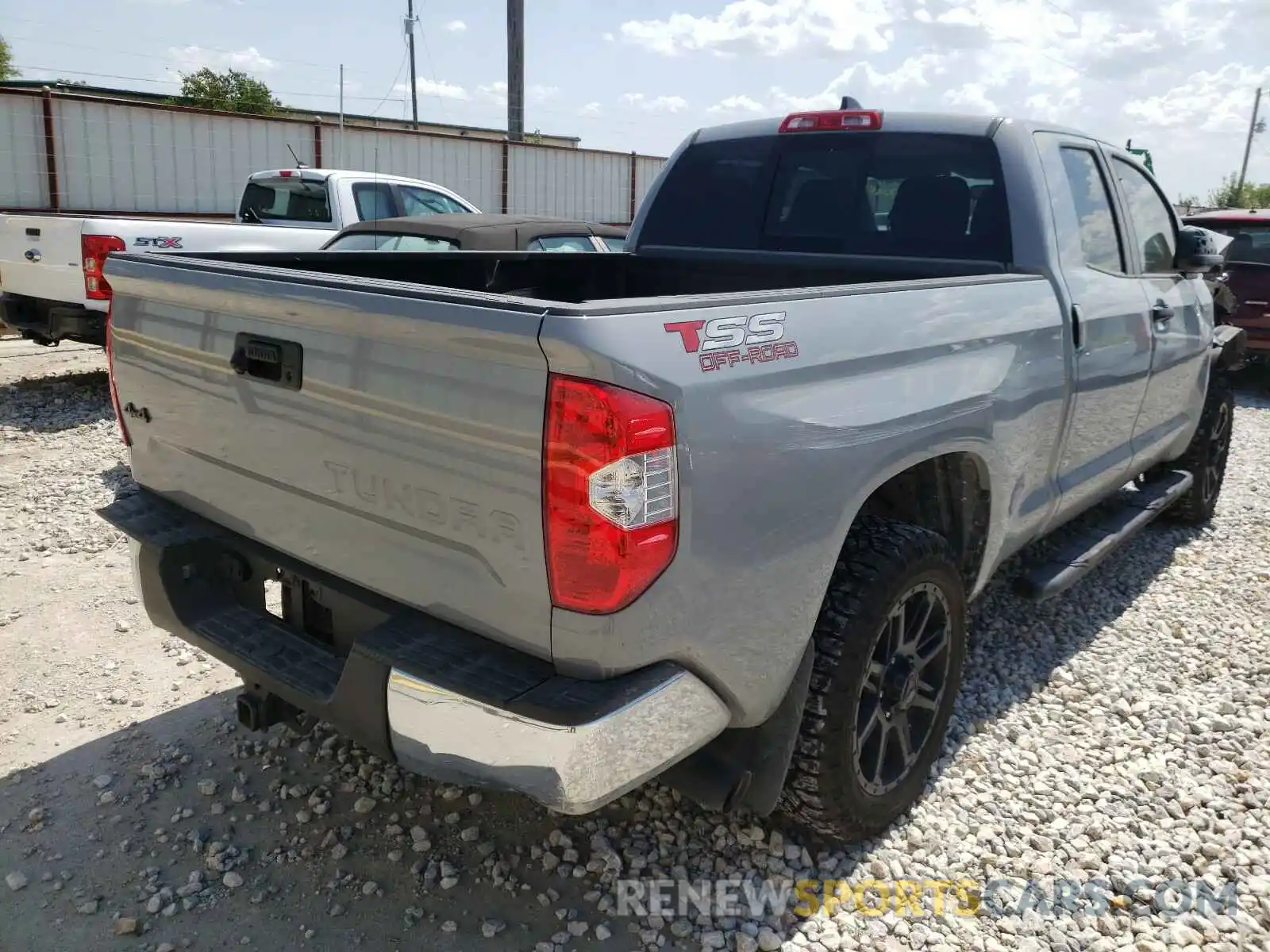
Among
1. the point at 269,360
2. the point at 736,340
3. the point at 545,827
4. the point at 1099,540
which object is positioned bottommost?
the point at 545,827

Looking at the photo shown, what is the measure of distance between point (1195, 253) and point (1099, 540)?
4.37 ft

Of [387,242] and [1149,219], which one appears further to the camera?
[387,242]

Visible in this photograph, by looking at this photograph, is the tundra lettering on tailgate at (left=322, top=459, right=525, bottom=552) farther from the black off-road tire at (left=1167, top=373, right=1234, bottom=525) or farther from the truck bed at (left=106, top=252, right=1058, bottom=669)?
the black off-road tire at (left=1167, top=373, right=1234, bottom=525)

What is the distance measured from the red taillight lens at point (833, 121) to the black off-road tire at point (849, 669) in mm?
1951

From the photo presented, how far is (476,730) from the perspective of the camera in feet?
6.54

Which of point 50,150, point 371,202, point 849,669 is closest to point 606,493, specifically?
point 849,669

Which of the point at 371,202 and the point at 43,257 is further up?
the point at 371,202

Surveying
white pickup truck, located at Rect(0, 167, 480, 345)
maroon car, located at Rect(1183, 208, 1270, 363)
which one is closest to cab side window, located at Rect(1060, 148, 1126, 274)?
white pickup truck, located at Rect(0, 167, 480, 345)

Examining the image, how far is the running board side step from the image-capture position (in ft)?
12.0

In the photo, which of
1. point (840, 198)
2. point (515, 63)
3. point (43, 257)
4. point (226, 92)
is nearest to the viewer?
point (840, 198)

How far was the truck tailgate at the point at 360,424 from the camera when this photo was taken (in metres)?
1.96

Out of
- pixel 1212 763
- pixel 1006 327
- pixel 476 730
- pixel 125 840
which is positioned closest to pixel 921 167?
pixel 1006 327

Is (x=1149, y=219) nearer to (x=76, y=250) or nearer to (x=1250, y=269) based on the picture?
(x=1250, y=269)

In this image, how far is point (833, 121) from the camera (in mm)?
4062
